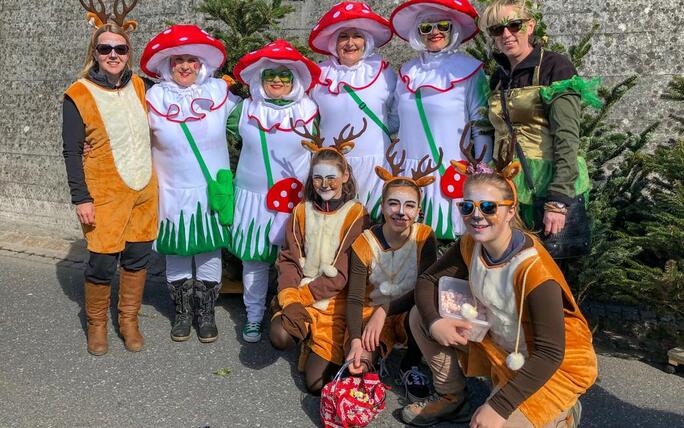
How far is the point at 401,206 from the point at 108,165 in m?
1.68

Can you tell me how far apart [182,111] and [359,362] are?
179 cm

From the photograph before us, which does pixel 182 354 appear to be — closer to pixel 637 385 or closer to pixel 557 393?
pixel 557 393

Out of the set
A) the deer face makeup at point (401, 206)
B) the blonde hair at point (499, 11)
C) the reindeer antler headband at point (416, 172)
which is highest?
the blonde hair at point (499, 11)

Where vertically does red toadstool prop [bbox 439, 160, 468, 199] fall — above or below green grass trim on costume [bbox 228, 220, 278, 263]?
above

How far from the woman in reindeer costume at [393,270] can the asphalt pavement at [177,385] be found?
253mm

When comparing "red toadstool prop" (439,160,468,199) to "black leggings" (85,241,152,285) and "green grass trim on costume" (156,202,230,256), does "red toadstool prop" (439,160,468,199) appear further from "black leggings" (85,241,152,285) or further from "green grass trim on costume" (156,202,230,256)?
"black leggings" (85,241,152,285)

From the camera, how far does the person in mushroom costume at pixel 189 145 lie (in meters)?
3.71

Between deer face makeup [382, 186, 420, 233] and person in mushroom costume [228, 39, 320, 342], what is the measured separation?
2.79 ft

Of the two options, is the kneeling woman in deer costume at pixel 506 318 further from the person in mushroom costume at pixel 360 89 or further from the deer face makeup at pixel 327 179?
the person in mushroom costume at pixel 360 89

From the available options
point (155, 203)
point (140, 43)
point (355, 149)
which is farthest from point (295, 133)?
point (140, 43)

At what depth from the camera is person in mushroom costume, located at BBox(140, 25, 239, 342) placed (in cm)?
371

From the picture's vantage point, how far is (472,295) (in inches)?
107

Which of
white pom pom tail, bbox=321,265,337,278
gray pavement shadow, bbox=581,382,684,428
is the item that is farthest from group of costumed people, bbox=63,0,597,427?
gray pavement shadow, bbox=581,382,684,428

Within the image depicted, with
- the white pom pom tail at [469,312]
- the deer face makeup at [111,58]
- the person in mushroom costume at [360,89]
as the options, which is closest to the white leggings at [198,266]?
the person in mushroom costume at [360,89]
